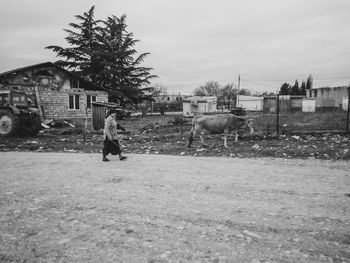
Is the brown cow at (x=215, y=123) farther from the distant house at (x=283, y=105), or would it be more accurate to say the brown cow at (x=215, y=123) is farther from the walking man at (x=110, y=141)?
the distant house at (x=283, y=105)

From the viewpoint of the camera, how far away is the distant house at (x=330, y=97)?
3928 centimetres

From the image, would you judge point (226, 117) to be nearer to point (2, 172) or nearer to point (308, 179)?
point (308, 179)

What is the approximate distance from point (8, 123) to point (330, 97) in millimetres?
57266

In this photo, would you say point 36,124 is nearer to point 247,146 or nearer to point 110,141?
point 110,141

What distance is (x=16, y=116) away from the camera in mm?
14250

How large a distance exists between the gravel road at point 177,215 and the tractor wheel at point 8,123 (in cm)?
869

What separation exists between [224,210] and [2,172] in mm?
5823

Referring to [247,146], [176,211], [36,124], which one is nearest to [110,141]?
[176,211]

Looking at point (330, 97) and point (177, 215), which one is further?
point (330, 97)

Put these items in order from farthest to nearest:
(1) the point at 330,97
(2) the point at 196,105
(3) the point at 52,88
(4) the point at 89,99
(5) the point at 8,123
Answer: (1) the point at 330,97 → (2) the point at 196,105 → (4) the point at 89,99 → (3) the point at 52,88 → (5) the point at 8,123

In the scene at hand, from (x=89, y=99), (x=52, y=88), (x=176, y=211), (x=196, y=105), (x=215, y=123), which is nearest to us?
(x=176, y=211)

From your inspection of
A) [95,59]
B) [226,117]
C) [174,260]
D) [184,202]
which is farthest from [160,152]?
[95,59]

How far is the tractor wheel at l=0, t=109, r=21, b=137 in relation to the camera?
1426cm

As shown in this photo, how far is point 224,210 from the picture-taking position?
4008mm
